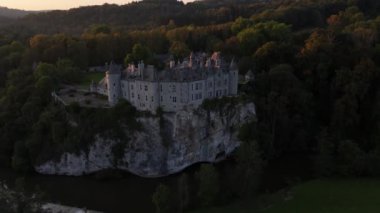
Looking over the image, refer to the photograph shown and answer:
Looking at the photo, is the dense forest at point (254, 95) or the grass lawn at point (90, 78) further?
the grass lawn at point (90, 78)

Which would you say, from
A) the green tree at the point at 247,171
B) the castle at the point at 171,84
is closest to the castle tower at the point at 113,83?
the castle at the point at 171,84

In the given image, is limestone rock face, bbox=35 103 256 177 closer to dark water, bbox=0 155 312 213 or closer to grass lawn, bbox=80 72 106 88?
dark water, bbox=0 155 312 213

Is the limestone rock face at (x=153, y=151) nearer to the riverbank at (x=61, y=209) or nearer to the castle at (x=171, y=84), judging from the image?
the castle at (x=171, y=84)

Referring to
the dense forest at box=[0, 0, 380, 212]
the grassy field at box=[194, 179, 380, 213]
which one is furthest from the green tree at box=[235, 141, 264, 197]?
the grassy field at box=[194, 179, 380, 213]

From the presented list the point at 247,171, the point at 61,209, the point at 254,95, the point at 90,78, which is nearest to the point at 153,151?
the point at 61,209

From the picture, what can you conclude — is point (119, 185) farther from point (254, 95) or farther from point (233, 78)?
point (254, 95)

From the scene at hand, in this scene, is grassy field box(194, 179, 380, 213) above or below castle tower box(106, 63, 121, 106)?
below
